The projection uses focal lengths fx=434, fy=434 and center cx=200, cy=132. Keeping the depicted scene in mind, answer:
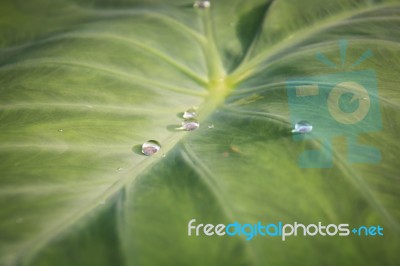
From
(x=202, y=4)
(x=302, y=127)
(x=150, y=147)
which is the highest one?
(x=202, y=4)

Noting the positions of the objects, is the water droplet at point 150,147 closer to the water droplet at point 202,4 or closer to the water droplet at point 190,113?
the water droplet at point 190,113

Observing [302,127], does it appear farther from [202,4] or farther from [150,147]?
[202,4]

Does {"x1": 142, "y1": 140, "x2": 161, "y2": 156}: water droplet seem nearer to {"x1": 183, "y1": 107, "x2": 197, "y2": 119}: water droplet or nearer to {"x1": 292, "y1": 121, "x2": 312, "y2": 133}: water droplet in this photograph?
{"x1": 183, "y1": 107, "x2": 197, "y2": 119}: water droplet

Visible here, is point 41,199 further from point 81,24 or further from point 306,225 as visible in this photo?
point 81,24

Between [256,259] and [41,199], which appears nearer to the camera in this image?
[256,259]

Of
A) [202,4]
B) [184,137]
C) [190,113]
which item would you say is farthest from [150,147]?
[202,4]

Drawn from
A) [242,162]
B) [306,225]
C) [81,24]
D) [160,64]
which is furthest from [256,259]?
[81,24]

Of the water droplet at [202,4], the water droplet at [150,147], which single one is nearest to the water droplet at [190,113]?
the water droplet at [150,147]
